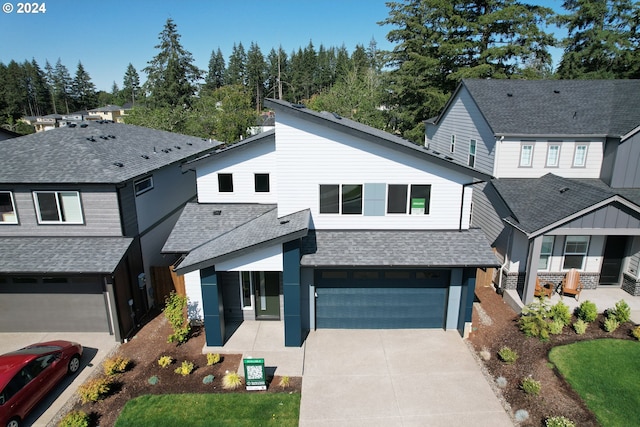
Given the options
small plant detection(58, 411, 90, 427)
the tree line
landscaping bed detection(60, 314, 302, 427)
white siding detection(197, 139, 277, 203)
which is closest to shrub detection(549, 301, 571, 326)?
landscaping bed detection(60, 314, 302, 427)

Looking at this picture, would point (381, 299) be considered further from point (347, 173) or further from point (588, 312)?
point (588, 312)

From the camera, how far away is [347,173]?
13234 mm

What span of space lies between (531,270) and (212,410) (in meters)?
12.5

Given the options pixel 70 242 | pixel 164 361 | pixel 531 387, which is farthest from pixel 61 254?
pixel 531 387

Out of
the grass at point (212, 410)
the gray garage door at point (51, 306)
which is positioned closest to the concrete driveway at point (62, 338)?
the gray garage door at point (51, 306)

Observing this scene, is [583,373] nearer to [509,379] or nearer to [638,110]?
[509,379]

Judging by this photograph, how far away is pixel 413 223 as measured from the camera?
13.8m

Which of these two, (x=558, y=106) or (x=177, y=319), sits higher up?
(x=558, y=106)

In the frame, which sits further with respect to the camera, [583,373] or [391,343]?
[391,343]

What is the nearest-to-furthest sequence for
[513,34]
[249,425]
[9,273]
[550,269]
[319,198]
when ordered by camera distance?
1. [249,425]
2. [9,273]
3. [319,198]
4. [550,269]
5. [513,34]

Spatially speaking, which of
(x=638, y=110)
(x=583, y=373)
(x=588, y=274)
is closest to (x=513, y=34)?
(x=638, y=110)

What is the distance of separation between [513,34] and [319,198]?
3312cm

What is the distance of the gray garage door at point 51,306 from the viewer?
13.2 metres

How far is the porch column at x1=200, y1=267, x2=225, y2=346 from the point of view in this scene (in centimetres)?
1221
